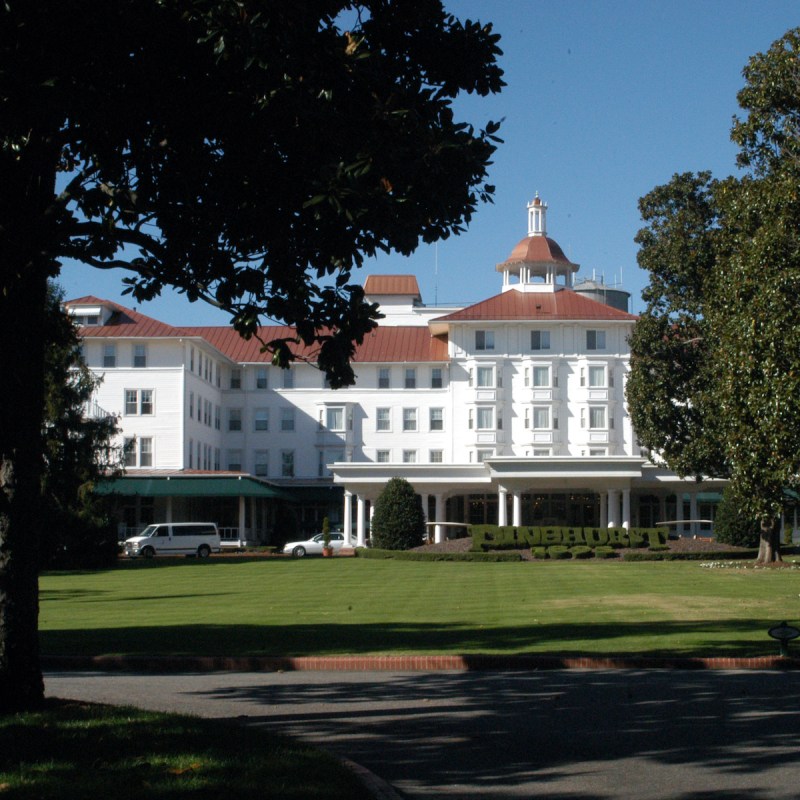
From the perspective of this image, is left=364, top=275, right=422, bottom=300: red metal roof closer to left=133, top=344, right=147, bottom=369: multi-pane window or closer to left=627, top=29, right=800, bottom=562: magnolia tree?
left=133, top=344, right=147, bottom=369: multi-pane window

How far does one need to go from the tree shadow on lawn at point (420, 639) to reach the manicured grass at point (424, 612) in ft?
0.10

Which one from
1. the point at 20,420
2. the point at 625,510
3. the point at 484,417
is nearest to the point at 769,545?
the point at 625,510

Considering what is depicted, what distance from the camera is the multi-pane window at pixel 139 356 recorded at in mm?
72875

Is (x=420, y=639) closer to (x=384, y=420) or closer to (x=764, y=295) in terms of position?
(x=764, y=295)

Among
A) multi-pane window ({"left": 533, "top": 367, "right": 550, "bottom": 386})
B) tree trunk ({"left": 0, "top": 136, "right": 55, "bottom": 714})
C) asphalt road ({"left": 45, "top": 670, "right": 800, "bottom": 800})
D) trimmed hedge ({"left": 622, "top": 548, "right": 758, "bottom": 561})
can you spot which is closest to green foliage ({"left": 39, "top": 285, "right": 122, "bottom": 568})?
trimmed hedge ({"left": 622, "top": 548, "right": 758, "bottom": 561})

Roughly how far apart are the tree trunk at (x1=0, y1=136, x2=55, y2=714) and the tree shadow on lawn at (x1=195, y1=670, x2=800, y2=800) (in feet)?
7.58

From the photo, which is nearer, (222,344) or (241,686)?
(241,686)

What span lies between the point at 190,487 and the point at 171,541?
7.24 meters

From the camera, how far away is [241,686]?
13.5m

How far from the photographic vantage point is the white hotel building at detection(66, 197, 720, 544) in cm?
6988

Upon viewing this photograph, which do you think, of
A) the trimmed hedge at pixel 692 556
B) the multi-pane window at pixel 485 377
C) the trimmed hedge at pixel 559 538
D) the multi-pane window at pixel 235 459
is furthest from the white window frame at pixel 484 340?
the trimmed hedge at pixel 692 556

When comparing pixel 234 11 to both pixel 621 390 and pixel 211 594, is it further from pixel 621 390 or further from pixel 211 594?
pixel 621 390

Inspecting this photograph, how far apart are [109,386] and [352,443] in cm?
1778

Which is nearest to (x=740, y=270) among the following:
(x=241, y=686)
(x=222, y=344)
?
(x=241, y=686)
